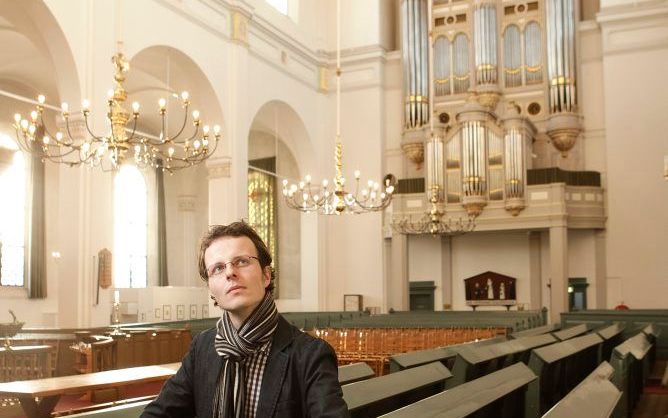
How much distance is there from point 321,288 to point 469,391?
671 inches

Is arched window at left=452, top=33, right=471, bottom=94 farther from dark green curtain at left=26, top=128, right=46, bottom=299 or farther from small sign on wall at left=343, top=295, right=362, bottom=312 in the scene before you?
dark green curtain at left=26, top=128, right=46, bottom=299

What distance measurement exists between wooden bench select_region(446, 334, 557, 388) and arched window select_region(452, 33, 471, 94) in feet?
46.3

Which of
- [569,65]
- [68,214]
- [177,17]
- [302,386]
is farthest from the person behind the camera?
[569,65]


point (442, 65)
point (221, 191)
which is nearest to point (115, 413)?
point (221, 191)

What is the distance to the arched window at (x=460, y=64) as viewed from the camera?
67.8ft

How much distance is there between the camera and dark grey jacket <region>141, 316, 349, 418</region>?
198cm

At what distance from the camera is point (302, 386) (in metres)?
2.02

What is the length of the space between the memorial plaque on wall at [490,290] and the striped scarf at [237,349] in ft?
61.5

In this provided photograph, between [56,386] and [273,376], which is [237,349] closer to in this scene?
[273,376]

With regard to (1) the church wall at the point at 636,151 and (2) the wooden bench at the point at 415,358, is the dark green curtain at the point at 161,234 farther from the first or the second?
(2) the wooden bench at the point at 415,358

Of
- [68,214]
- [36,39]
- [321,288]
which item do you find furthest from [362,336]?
[321,288]

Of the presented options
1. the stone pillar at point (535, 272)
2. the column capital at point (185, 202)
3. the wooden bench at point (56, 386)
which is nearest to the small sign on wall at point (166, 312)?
the column capital at point (185, 202)

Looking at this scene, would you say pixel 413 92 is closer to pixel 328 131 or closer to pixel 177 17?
pixel 328 131

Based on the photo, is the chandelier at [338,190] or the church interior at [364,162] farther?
the church interior at [364,162]
